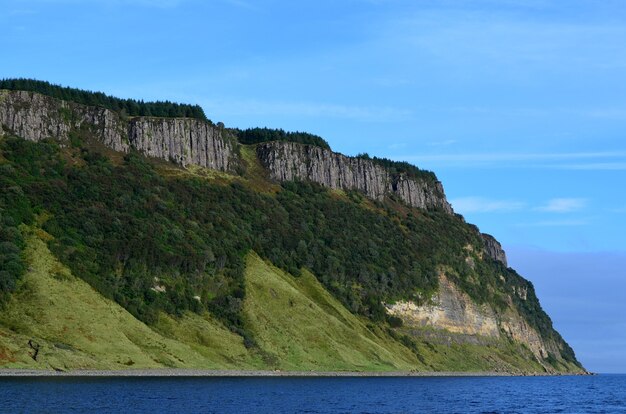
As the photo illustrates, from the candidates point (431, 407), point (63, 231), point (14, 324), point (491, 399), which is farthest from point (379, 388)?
point (63, 231)

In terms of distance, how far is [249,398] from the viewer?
10594cm

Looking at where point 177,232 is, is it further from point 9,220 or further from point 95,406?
point 95,406

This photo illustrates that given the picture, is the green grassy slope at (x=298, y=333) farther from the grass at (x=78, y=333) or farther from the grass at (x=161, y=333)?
the grass at (x=78, y=333)

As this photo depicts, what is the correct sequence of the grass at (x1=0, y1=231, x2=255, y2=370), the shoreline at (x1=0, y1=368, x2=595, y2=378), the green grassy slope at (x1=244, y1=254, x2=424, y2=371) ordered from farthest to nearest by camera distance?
the green grassy slope at (x1=244, y1=254, x2=424, y2=371), the grass at (x1=0, y1=231, x2=255, y2=370), the shoreline at (x1=0, y1=368, x2=595, y2=378)

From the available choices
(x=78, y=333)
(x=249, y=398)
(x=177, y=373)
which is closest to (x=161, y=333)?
(x=177, y=373)

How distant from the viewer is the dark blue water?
8606 cm

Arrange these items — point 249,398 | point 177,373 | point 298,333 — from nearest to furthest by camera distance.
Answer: point 249,398, point 177,373, point 298,333

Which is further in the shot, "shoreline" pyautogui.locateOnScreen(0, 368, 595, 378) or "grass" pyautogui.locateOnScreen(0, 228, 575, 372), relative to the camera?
"grass" pyautogui.locateOnScreen(0, 228, 575, 372)

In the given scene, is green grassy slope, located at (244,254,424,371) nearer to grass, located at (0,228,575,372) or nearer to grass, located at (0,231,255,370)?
grass, located at (0,228,575,372)

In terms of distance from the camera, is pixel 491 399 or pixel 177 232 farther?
pixel 177 232

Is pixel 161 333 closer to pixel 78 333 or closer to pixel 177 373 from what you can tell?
pixel 177 373

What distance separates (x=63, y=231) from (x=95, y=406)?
92.2 m

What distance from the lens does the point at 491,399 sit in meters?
128

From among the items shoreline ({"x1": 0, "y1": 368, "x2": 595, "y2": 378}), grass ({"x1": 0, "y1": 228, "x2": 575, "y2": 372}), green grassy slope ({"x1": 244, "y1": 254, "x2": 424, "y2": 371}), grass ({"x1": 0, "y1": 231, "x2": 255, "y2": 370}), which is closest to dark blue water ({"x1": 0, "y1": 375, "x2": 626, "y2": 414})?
shoreline ({"x1": 0, "y1": 368, "x2": 595, "y2": 378})
